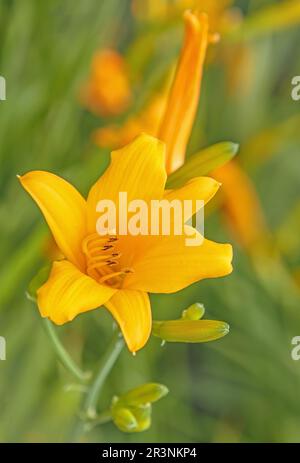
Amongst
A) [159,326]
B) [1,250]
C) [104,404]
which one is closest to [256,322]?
[104,404]

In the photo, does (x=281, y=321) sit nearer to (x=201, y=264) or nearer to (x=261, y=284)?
(x=261, y=284)

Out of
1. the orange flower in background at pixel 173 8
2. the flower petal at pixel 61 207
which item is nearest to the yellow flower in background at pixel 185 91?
the flower petal at pixel 61 207

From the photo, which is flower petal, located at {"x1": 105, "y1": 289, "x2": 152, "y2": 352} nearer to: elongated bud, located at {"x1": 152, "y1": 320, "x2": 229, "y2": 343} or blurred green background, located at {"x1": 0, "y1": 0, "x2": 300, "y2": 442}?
elongated bud, located at {"x1": 152, "y1": 320, "x2": 229, "y2": 343}

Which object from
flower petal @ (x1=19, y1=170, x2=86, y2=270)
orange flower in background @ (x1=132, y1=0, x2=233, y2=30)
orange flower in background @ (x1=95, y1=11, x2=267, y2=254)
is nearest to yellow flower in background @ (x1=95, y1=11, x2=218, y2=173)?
orange flower in background @ (x1=95, y1=11, x2=267, y2=254)

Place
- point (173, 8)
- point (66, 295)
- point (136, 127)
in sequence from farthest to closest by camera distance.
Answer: point (173, 8) → point (136, 127) → point (66, 295)

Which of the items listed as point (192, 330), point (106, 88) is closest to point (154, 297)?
point (106, 88)

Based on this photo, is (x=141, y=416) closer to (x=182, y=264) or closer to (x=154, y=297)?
(x=182, y=264)
